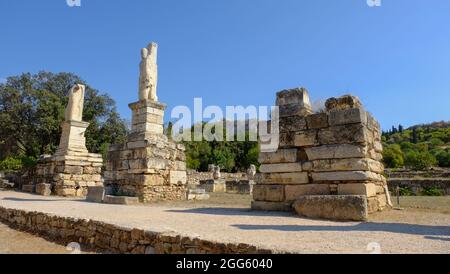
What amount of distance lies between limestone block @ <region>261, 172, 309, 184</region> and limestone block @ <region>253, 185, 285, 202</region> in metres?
0.12

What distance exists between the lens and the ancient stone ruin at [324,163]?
6211 mm

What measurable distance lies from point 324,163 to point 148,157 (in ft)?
18.8

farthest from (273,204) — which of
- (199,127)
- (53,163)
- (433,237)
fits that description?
(199,127)

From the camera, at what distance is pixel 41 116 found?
30.3 m

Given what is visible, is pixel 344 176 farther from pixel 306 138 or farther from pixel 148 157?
pixel 148 157

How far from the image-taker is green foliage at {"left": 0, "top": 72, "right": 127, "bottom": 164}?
30.1 m

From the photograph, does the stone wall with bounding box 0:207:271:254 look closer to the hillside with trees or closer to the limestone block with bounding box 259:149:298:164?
the limestone block with bounding box 259:149:298:164

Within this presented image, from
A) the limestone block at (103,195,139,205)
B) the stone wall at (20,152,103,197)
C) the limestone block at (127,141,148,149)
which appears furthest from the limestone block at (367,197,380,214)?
the stone wall at (20,152,103,197)

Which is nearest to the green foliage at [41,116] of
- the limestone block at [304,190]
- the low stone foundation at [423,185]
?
the low stone foundation at [423,185]

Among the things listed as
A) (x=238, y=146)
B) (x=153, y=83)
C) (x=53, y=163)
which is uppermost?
(x=238, y=146)

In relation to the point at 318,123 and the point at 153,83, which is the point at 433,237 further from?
the point at 153,83
